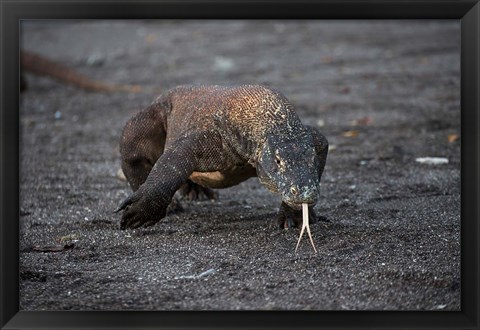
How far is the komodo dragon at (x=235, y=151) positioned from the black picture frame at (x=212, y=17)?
0.93 meters

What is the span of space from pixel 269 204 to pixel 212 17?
2.48 metres

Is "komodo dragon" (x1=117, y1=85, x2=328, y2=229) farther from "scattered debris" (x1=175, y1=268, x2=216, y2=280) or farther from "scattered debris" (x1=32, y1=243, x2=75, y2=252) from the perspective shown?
"scattered debris" (x1=175, y1=268, x2=216, y2=280)

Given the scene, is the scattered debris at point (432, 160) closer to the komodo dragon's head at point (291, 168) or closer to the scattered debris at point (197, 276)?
the komodo dragon's head at point (291, 168)

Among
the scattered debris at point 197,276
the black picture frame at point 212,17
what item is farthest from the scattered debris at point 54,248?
the black picture frame at point 212,17

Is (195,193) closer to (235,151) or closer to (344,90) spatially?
(235,151)

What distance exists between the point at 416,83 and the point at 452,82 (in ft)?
1.44

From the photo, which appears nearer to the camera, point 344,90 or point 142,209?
point 142,209

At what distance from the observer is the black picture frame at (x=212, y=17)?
404 centimetres

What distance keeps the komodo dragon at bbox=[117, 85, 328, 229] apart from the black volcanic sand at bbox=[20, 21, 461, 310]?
0.89 feet

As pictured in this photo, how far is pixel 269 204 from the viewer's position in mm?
6672

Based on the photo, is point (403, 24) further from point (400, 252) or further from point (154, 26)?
point (400, 252)

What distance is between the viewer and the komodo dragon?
16.6 ft

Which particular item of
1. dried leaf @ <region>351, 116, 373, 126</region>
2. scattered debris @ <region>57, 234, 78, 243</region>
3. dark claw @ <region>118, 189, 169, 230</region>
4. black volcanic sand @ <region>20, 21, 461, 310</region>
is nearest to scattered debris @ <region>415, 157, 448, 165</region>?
black volcanic sand @ <region>20, 21, 461, 310</region>

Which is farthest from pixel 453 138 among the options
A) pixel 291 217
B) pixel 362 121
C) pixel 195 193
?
pixel 291 217
